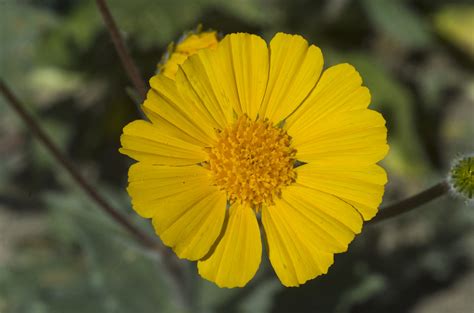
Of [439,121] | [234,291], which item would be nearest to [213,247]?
[234,291]

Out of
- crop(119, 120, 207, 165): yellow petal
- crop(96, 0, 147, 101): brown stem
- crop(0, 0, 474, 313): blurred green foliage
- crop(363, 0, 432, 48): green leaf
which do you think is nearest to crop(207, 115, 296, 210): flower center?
crop(119, 120, 207, 165): yellow petal

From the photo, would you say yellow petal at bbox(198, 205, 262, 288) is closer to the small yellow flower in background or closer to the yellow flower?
the yellow flower

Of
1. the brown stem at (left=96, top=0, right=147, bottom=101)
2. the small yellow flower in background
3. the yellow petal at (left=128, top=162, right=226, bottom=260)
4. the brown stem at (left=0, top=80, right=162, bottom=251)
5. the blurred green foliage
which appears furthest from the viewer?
the blurred green foliage

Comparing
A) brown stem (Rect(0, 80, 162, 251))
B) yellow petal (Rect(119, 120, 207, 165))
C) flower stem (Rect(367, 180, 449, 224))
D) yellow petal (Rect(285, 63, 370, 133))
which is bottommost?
brown stem (Rect(0, 80, 162, 251))

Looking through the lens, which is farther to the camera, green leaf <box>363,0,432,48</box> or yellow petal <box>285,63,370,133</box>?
green leaf <box>363,0,432,48</box>

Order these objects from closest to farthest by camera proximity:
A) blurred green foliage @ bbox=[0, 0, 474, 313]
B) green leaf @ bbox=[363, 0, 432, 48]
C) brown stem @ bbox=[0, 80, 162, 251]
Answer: brown stem @ bbox=[0, 80, 162, 251] → blurred green foliage @ bbox=[0, 0, 474, 313] → green leaf @ bbox=[363, 0, 432, 48]

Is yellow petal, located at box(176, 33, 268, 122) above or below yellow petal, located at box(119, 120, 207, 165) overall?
above

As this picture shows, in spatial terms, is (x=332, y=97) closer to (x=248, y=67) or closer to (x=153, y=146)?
(x=248, y=67)
